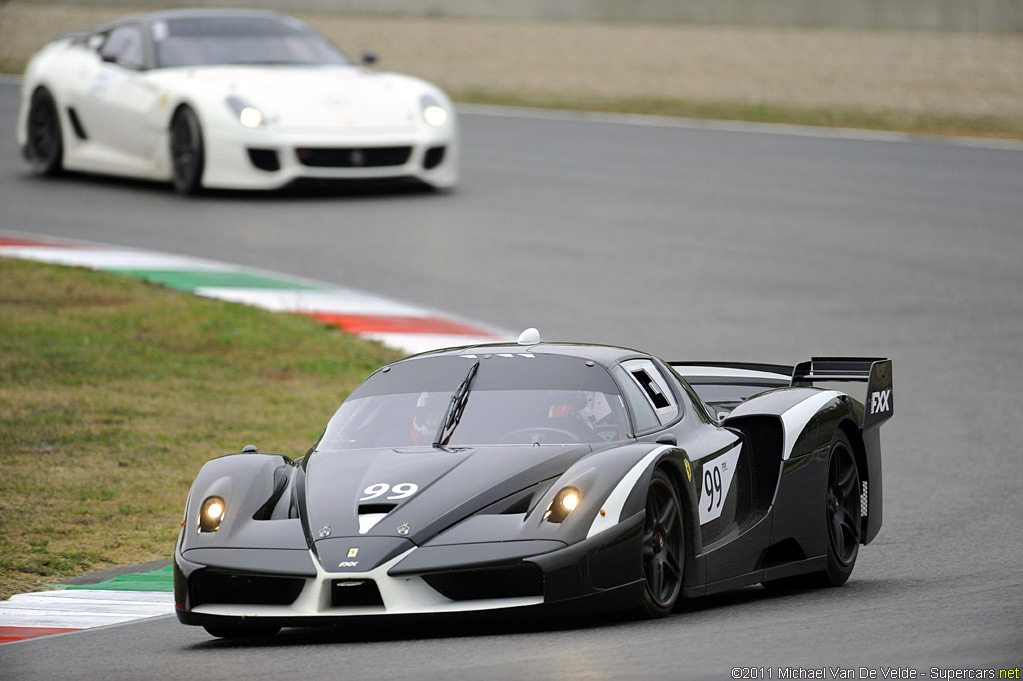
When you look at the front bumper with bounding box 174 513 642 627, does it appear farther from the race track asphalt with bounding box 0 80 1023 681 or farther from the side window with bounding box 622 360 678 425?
the side window with bounding box 622 360 678 425

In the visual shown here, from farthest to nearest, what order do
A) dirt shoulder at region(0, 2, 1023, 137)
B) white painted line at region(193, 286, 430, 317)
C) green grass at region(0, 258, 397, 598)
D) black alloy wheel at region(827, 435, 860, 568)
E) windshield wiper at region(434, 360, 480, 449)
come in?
1. dirt shoulder at region(0, 2, 1023, 137)
2. white painted line at region(193, 286, 430, 317)
3. green grass at region(0, 258, 397, 598)
4. black alloy wheel at region(827, 435, 860, 568)
5. windshield wiper at region(434, 360, 480, 449)

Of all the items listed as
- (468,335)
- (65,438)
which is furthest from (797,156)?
(65,438)

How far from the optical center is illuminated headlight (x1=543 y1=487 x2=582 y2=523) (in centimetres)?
692

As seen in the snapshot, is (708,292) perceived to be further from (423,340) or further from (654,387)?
(654,387)

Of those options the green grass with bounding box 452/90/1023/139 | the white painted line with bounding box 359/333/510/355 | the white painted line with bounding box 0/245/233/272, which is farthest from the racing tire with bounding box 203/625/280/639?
the green grass with bounding box 452/90/1023/139

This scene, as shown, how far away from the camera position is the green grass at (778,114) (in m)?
25.8

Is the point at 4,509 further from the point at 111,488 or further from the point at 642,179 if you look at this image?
the point at 642,179

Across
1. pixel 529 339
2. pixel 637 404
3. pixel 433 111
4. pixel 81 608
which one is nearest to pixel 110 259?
pixel 433 111

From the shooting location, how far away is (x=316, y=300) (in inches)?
609

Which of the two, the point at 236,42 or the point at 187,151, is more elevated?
the point at 236,42

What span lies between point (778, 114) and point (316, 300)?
1333 centimetres

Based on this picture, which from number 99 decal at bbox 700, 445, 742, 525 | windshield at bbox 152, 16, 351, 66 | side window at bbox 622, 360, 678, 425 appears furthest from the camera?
windshield at bbox 152, 16, 351, 66

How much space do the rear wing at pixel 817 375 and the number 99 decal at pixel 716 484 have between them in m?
1.05

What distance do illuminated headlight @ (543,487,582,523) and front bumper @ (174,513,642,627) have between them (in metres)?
0.14
